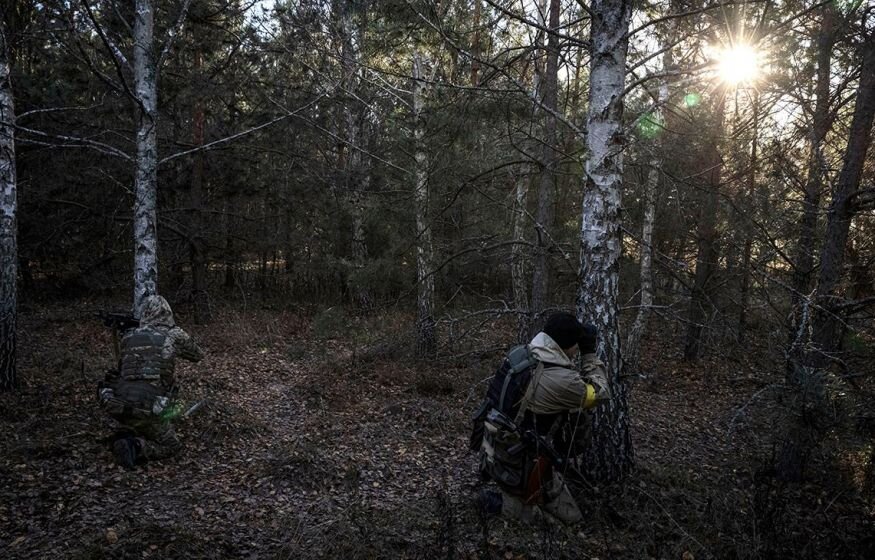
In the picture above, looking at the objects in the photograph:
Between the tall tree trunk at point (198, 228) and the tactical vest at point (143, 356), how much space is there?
770cm

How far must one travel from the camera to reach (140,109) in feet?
23.6

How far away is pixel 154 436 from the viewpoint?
5828 mm

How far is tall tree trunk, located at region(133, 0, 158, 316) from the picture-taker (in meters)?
7.23

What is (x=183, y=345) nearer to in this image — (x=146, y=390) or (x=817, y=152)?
(x=146, y=390)

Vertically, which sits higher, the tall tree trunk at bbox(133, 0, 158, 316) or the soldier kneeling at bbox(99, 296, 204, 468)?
the tall tree trunk at bbox(133, 0, 158, 316)

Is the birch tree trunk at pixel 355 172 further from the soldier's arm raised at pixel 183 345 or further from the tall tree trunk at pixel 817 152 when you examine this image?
the tall tree trunk at pixel 817 152

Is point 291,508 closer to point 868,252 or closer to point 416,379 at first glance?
point 416,379

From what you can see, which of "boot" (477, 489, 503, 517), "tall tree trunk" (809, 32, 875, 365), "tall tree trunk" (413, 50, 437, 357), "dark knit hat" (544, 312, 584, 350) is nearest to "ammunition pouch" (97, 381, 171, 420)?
"boot" (477, 489, 503, 517)

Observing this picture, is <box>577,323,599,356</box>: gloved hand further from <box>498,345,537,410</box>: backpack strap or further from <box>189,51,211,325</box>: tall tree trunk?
<box>189,51,211,325</box>: tall tree trunk

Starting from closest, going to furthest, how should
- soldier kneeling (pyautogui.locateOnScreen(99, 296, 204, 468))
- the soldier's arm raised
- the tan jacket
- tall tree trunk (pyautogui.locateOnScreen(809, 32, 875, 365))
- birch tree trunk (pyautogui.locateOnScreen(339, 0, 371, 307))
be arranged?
the tan jacket < tall tree trunk (pyautogui.locateOnScreen(809, 32, 875, 365)) < soldier kneeling (pyautogui.locateOnScreen(99, 296, 204, 468)) < the soldier's arm raised < birch tree trunk (pyautogui.locateOnScreen(339, 0, 371, 307))

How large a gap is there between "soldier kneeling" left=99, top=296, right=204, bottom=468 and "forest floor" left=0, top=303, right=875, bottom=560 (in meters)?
0.23

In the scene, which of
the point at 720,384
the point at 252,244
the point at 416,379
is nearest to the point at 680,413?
the point at 720,384

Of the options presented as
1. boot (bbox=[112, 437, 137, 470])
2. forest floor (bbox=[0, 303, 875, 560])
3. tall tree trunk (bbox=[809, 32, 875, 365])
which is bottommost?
forest floor (bbox=[0, 303, 875, 560])

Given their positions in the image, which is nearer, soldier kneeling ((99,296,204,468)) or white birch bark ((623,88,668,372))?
soldier kneeling ((99,296,204,468))
